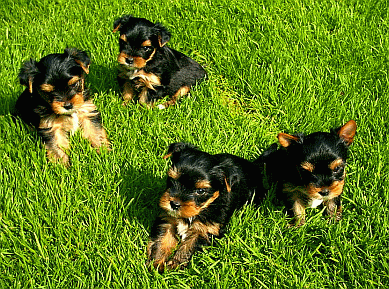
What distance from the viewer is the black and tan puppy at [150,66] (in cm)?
537

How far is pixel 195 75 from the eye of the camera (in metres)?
6.14

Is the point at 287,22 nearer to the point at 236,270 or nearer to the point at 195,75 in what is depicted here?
the point at 195,75

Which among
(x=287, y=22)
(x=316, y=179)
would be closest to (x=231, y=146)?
(x=316, y=179)

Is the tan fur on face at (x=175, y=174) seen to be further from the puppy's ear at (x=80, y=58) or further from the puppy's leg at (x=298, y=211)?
the puppy's ear at (x=80, y=58)

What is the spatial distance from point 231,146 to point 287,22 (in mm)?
2862

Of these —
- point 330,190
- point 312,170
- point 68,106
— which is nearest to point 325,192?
point 330,190

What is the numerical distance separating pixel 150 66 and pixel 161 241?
8.36 ft

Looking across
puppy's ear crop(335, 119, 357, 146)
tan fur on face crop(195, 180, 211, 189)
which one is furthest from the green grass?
tan fur on face crop(195, 180, 211, 189)

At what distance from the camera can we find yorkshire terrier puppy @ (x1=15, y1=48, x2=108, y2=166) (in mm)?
4555

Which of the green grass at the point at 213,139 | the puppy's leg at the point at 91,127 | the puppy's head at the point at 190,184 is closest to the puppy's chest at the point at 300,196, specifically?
the green grass at the point at 213,139

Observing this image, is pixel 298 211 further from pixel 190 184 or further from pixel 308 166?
pixel 190 184

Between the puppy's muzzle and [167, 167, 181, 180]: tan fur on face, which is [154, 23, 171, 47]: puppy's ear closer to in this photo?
[167, 167, 181, 180]: tan fur on face

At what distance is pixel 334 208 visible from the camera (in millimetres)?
4238

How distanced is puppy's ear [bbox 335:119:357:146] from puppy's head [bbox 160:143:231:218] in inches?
47.3
